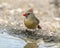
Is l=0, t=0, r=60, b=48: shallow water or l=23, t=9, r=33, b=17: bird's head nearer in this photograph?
l=0, t=0, r=60, b=48: shallow water

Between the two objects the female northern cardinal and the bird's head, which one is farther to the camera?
the bird's head

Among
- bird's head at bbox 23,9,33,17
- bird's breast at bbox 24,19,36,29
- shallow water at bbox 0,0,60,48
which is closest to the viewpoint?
shallow water at bbox 0,0,60,48

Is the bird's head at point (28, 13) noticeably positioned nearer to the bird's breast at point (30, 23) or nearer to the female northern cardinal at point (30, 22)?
the female northern cardinal at point (30, 22)

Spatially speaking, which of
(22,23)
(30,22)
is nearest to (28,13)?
(30,22)

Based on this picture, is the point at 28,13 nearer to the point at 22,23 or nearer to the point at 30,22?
the point at 30,22

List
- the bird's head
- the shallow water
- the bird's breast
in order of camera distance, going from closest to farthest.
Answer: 1. the shallow water
2. the bird's breast
3. the bird's head

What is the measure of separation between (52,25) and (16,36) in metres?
1.59

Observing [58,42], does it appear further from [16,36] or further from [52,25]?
[52,25]

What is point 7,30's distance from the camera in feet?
23.5

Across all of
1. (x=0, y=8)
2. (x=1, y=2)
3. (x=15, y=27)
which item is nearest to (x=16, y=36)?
(x=15, y=27)

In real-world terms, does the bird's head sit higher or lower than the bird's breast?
higher

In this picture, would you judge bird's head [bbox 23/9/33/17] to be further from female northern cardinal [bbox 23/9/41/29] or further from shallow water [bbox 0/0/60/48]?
shallow water [bbox 0/0/60/48]

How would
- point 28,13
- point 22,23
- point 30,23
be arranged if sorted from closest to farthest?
point 30,23, point 28,13, point 22,23

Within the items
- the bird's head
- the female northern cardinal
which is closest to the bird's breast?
the female northern cardinal
